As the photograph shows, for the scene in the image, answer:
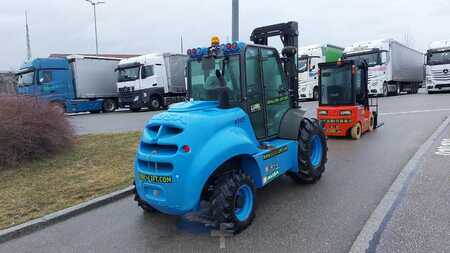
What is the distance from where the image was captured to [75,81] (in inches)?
Result: 923

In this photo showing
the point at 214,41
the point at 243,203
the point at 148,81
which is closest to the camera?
the point at 243,203

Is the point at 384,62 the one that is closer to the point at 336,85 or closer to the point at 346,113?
the point at 336,85

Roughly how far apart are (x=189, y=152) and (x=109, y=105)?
75.5ft

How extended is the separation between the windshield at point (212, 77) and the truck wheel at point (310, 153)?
61.6 inches

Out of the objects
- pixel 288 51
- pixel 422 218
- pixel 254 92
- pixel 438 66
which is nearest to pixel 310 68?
pixel 438 66

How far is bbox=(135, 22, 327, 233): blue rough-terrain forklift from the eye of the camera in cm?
397

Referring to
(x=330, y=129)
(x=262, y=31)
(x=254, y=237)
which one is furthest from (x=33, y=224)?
(x=330, y=129)

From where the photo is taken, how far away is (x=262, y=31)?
684cm

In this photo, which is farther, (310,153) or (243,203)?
(310,153)

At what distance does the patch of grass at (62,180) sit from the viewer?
5.33m

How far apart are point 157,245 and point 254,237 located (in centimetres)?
110

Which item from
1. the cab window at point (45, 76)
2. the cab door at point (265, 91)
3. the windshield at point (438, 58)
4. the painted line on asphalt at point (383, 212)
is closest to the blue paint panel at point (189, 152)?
the cab door at point (265, 91)

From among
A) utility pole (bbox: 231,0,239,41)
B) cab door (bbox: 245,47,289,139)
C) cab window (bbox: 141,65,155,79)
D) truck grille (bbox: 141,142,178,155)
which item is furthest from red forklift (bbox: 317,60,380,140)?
cab window (bbox: 141,65,155,79)

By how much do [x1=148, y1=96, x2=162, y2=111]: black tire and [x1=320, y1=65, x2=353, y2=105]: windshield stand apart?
14.3 m
